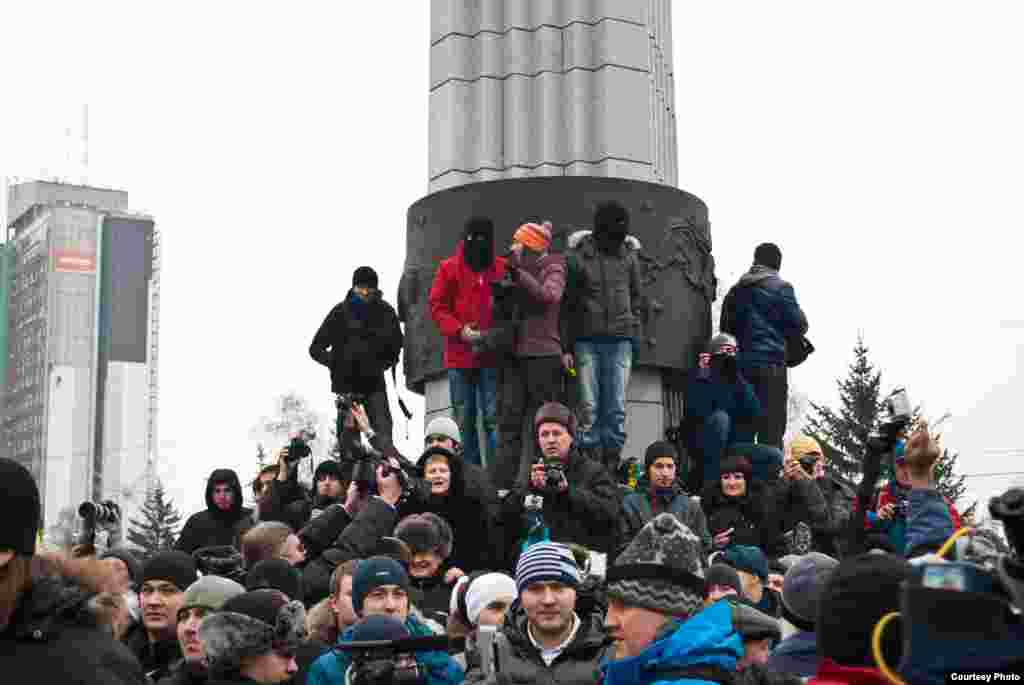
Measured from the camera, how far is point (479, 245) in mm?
14031

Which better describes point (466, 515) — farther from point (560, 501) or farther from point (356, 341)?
point (356, 341)

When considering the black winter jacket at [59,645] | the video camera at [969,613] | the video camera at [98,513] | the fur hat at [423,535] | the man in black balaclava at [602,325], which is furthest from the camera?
the man in black balaclava at [602,325]

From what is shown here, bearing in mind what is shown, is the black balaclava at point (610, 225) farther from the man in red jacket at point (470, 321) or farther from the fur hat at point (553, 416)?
the fur hat at point (553, 416)

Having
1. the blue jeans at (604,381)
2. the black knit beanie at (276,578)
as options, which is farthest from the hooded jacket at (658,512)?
the black knit beanie at (276,578)

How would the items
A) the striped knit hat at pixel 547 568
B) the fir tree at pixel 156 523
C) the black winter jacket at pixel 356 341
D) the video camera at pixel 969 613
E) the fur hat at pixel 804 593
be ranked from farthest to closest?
the fir tree at pixel 156 523
the black winter jacket at pixel 356 341
the striped knit hat at pixel 547 568
the fur hat at pixel 804 593
the video camera at pixel 969 613

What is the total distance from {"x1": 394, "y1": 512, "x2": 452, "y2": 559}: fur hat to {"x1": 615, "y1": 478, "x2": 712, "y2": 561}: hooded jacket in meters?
1.28

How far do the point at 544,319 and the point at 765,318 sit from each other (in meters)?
2.04

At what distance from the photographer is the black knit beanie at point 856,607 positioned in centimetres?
361

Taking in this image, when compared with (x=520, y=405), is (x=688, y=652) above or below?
below

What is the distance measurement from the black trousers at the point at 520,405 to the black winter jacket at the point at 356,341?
57.3 inches

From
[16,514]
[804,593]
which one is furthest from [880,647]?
[16,514]

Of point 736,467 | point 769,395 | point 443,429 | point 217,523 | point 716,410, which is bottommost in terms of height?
point 217,523

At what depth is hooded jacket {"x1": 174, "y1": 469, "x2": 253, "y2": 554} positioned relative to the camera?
1134 cm

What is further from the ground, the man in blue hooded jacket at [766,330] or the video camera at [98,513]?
the man in blue hooded jacket at [766,330]
